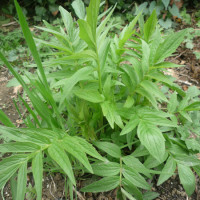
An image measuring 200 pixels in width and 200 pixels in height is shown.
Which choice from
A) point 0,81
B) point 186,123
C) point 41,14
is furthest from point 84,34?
point 41,14

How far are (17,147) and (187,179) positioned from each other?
0.82 metres

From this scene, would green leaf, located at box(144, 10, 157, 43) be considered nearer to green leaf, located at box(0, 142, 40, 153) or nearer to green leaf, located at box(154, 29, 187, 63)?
green leaf, located at box(154, 29, 187, 63)

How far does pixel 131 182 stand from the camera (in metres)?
0.94

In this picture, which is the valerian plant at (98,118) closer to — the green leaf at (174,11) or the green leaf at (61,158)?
the green leaf at (61,158)

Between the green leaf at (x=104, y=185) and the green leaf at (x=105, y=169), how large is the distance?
2cm

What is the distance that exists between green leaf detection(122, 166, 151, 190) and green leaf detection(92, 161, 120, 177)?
0.04 meters

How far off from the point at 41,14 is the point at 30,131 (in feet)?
8.65

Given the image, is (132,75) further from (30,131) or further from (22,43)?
(22,43)

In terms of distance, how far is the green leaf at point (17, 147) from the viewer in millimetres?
743

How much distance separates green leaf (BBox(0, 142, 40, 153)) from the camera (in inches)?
29.3

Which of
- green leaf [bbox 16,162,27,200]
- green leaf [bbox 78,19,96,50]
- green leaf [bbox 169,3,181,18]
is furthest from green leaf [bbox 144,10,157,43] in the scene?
green leaf [bbox 169,3,181,18]

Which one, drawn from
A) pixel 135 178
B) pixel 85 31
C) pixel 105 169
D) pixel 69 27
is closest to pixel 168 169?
pixel 135 178

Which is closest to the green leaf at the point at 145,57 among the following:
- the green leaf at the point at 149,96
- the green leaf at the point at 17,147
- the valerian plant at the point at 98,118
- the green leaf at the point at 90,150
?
the valerian plant at the point at 98,118

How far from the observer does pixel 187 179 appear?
3.30 ft
